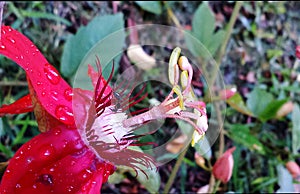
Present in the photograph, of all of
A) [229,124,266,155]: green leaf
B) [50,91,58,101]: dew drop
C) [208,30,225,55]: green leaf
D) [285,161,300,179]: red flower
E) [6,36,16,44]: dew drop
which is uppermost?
[6,36,16,44]: dew drop

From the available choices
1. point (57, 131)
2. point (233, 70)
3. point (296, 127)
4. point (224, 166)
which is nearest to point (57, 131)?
point (57, 131)

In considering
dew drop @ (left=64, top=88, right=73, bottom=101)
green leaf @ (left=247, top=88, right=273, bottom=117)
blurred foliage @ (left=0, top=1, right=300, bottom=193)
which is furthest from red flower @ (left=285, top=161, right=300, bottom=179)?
dew drop @ (left=64, top=88, right=73, bottom=101)

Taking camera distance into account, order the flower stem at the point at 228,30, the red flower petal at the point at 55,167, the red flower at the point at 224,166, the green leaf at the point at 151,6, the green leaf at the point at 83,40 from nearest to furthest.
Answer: the red flower petal at the point at 55,167 < the red flower at the point at 224,166 < the green leaf at the point at 83,40 < the flower stem at the point at 228,30 < the green leaf at the point at 151,6

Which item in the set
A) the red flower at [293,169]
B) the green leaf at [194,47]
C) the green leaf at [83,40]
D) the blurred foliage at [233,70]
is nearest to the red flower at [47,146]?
the blurred foliage at [233,70]

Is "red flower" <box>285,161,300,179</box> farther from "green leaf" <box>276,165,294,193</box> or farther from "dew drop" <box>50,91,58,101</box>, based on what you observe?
"dew drop" <box>50,91,58,101</box>

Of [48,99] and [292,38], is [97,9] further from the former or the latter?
[48,99]

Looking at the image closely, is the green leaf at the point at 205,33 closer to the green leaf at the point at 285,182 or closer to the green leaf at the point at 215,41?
the green leaf at the point at 215,41

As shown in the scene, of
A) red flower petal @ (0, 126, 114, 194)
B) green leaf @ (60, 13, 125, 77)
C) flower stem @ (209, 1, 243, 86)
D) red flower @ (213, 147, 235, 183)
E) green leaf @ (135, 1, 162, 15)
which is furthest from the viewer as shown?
green leaf @ (135, 1, 162, 15)

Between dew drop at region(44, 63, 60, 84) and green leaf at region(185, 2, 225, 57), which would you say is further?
green leaf at region(185, 2, 225, 57)
